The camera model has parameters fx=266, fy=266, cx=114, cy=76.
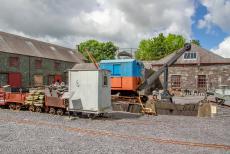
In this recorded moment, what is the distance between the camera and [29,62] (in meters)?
34.8

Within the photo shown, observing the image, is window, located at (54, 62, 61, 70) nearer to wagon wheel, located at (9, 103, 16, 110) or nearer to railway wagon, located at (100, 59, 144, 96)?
railway wagon, located at (100, 59, 144, 96)

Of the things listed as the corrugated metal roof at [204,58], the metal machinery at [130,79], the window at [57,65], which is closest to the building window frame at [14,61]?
the window at [57,65]

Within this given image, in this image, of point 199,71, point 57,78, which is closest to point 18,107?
point 57,78

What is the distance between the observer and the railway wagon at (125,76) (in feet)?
60.9

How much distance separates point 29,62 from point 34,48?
356 centimetres

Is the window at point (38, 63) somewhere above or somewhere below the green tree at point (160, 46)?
below

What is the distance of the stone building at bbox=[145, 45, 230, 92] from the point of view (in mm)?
33469

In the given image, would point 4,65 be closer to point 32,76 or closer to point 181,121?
point 32,76

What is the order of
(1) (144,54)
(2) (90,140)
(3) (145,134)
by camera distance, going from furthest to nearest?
(1) (144,54)
(3) (145,134)
(2) (90,140)

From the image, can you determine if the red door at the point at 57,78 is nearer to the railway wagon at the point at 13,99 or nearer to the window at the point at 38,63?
the window at the point at 38,63

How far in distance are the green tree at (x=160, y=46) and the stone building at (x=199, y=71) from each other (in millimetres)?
27583

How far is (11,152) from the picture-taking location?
7.59 m

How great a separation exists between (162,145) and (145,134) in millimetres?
1780

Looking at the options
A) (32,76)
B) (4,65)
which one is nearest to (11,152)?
(4,65)
